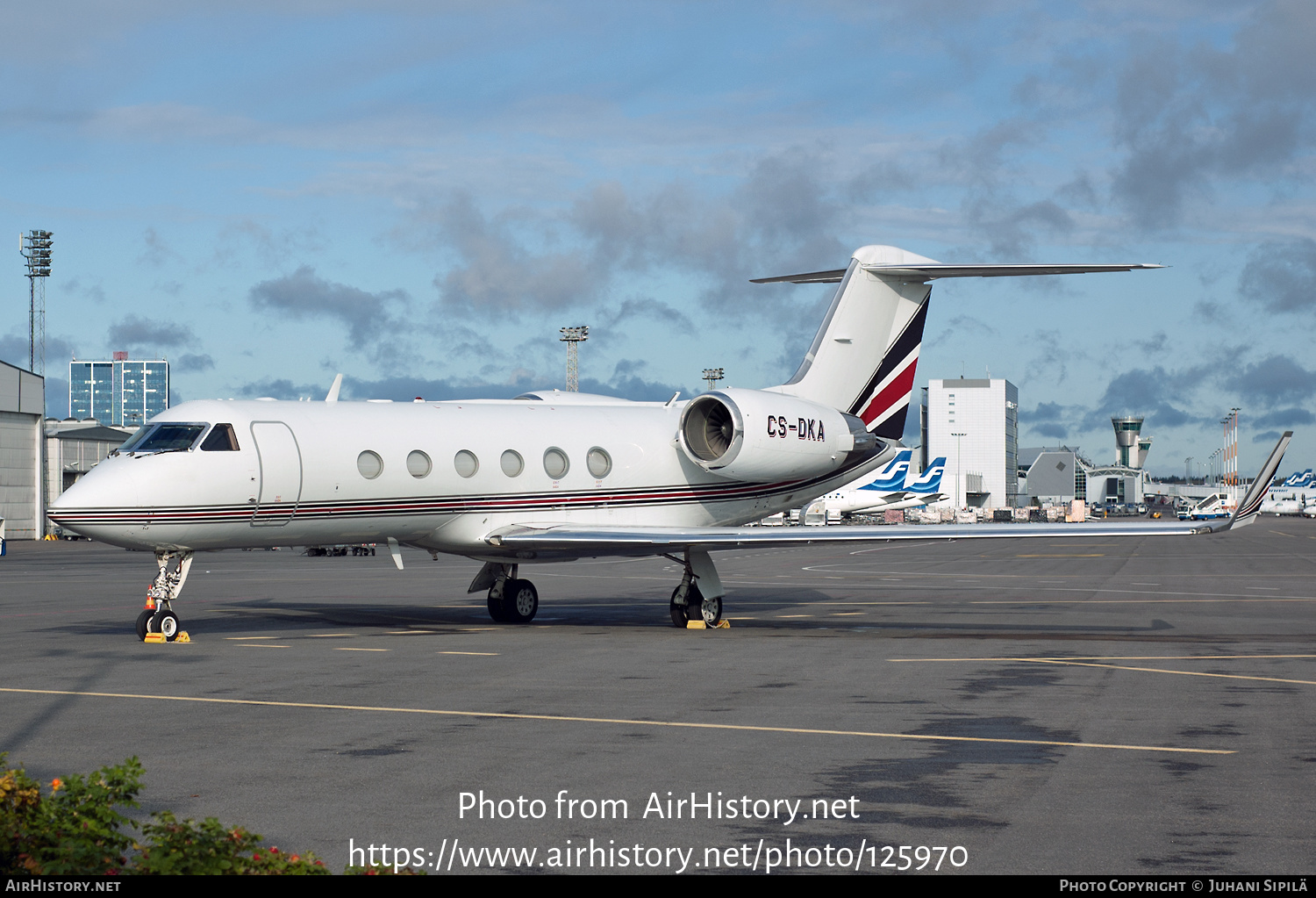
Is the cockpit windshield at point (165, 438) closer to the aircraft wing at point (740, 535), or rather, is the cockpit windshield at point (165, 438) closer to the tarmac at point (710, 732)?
the tarmac at point (710, 732)

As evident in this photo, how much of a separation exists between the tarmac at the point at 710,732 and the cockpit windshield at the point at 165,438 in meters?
2.93

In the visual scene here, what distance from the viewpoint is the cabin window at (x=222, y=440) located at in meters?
19.3

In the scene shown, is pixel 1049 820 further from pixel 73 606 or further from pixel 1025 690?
pixel 73 606

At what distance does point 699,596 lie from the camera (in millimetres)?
22250

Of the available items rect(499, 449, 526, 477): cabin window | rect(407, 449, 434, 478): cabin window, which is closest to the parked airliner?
rect(499, 449, 526, 477): cabin window

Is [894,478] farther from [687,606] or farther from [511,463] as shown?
[511,463]

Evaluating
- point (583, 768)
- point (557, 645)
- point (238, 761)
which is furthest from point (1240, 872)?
point (557, 645)

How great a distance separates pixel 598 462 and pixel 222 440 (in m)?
6.57

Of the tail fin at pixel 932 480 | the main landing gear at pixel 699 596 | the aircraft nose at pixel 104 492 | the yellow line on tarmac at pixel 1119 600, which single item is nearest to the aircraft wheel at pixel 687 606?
the main landing gear at pixel 699 596

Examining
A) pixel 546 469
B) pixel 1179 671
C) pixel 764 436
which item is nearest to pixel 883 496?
pixel 764 436

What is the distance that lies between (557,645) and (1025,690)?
7.39m

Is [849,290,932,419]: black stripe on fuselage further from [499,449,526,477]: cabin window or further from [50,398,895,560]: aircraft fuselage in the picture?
[499,449,526,477]: cabin window

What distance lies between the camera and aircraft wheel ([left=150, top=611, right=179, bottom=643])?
19.1 meters

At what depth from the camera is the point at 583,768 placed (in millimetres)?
9867
